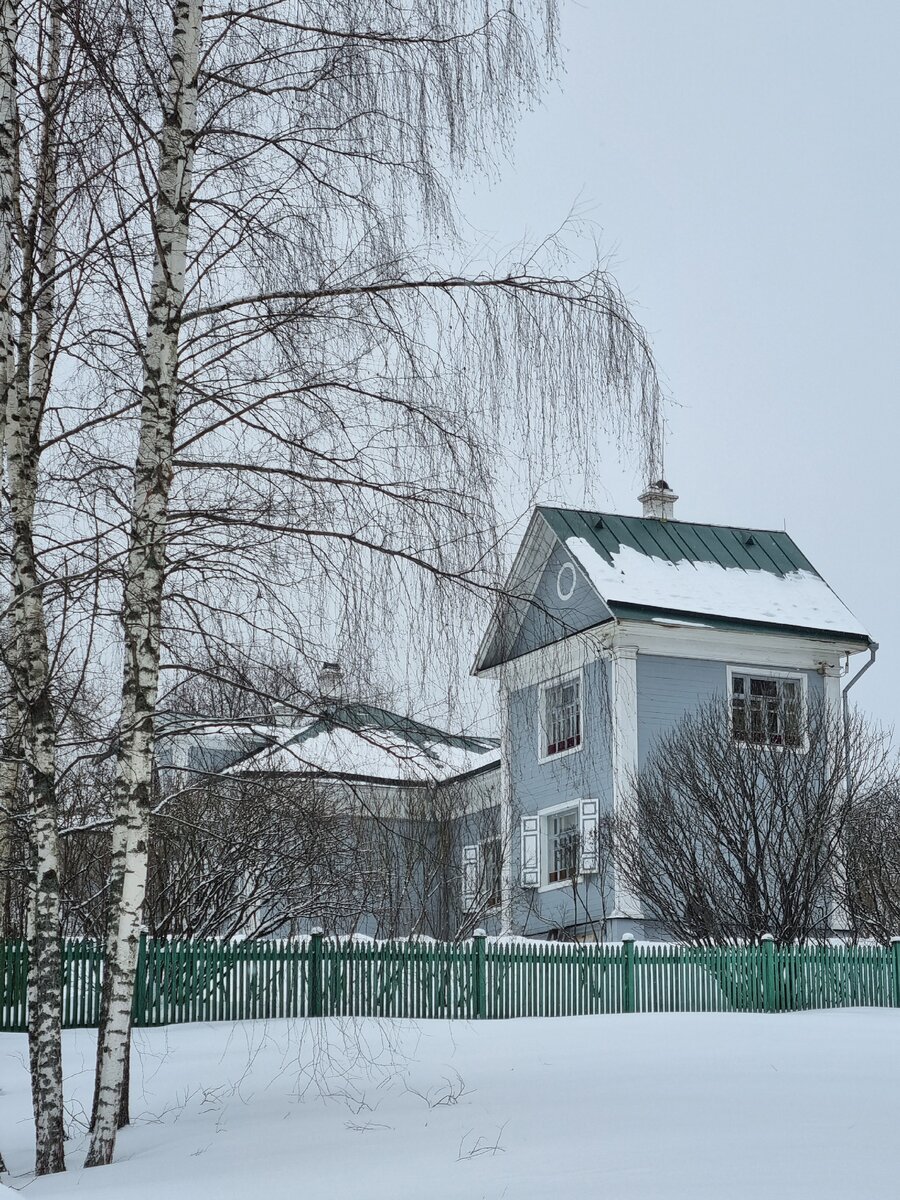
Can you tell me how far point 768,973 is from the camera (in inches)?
727

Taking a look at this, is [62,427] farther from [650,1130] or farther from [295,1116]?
[650,1130]

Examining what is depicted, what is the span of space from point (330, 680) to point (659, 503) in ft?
66.2

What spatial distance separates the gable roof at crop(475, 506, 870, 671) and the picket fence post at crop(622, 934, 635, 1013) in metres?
6.59

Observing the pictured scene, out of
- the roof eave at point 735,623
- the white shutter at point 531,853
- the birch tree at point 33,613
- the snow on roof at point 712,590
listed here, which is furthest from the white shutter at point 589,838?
the birch tree at point 33,613

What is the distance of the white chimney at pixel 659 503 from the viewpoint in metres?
27.3

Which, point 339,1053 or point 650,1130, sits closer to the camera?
point 650,1130

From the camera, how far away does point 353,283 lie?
A: 787 centimetres

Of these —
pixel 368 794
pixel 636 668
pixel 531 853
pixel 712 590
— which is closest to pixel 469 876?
pixel 531 853

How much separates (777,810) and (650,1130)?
13.5m

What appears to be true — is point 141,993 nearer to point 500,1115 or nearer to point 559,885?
point 500,1115

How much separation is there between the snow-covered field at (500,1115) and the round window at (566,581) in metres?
10.4

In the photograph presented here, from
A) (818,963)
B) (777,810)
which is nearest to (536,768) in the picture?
(777,810)

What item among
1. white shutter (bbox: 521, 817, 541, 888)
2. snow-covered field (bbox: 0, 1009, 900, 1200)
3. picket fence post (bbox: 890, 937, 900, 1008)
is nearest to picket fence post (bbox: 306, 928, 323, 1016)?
snow-covered field (bbox: 0, 1009, 900, 1200)

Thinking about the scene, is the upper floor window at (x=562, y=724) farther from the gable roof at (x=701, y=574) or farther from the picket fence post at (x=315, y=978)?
the picket fence post at (x=315, y=978)
